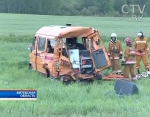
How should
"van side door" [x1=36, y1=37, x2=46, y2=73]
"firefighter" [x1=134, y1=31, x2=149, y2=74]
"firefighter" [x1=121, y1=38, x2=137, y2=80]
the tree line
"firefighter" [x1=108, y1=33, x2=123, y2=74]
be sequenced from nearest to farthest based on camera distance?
"firefighter" [x1=121, y1=38, x2=137, y2=80] < "van side door" [x1=36, y1=37, x2=46, y2=73] < "firefighter" [x1=108, y1=33, x2=123, y2=74] < "firefighter" [x1=134, y1=31, x2=149, y2=74] < the tree line

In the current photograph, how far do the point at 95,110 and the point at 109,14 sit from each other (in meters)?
75.3

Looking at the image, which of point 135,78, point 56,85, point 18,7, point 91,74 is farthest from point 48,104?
point 18,7

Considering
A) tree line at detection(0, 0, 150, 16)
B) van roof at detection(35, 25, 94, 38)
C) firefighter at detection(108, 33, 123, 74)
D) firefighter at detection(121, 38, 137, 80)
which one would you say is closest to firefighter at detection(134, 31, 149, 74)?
firefighter at detection(108, 33, 123, 74)

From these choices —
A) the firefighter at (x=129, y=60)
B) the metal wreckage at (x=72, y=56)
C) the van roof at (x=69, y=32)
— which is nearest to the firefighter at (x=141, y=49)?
the firefighter at (x=129, y=60)

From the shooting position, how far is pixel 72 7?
82.6m

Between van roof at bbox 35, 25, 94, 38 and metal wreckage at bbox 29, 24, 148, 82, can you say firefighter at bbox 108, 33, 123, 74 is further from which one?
van roof at bbox 35, 25, 94, 38

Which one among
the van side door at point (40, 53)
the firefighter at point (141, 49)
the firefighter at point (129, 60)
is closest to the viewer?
the firefighter at point (129, 60)

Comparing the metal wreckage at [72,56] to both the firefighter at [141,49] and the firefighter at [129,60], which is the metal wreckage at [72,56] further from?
the firefighter at [141,49]

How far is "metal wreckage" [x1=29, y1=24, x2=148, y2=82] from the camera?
13.7 m

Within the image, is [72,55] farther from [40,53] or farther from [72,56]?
[40,53]

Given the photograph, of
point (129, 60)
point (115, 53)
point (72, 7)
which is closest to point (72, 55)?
point (129, 60)

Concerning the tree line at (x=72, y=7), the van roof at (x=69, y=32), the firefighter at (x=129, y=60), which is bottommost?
the tree line at (x=72, y=7)

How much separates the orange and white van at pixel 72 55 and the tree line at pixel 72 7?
219 ft

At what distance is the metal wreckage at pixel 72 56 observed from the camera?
13734 mm
